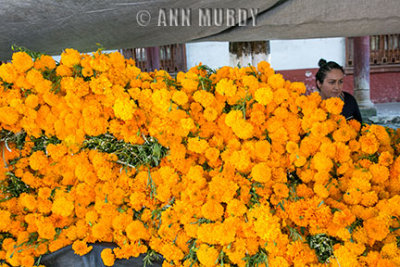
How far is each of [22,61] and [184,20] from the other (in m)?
0.69

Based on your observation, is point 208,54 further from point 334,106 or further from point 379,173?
point 379,173

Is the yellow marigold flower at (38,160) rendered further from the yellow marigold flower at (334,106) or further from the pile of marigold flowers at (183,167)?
the yellow marigold flower at (334,106)

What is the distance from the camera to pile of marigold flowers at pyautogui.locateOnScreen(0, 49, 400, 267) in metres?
1.23

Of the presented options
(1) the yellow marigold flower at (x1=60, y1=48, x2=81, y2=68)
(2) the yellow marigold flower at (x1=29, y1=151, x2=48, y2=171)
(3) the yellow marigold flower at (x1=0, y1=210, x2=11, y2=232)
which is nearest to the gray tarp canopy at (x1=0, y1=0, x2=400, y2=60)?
(1) the yellow marigold flower at (x1=60, y1=48, x2=81, y2=68)

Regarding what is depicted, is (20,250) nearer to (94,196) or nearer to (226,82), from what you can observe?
(94,196)

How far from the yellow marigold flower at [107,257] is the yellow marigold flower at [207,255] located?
380 millimetres

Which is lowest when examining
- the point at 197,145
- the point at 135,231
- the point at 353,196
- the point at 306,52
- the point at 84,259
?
the point at 84,259

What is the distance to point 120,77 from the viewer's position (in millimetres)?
1414

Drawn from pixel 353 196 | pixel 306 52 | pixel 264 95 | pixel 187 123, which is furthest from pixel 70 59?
pixel 306 52

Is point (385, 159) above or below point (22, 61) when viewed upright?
below

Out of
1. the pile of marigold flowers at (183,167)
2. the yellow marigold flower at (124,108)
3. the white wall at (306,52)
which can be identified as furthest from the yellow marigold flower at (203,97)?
the white wall at (306,52)

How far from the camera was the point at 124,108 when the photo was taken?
128cm

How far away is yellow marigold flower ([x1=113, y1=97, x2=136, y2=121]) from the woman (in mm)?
1755

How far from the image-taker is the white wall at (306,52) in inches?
344
